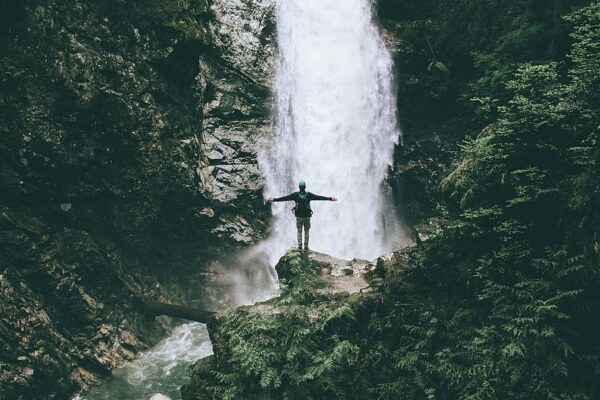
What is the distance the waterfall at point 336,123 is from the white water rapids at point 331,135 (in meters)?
0.04

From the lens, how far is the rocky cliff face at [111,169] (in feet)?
42.3

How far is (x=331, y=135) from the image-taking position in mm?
20266

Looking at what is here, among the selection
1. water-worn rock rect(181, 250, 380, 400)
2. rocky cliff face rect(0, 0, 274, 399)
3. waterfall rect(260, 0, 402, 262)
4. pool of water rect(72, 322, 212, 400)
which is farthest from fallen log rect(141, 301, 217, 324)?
waterfall rect(260, 0, 402, 262)

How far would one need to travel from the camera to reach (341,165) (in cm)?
2039

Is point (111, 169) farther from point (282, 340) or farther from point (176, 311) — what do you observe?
point (282, 340)

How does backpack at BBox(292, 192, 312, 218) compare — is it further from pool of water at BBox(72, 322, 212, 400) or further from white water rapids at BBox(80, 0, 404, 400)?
white water rapids at BBox(80, 0, 404, 400)

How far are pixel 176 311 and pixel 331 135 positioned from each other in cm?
962

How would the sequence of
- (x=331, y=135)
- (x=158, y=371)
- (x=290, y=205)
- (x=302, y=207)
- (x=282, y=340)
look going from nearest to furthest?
(x=282, y=340) → (x=302, y=207) → (x=158, y=371) → (x=290, y=205) → (x=331, y=135)

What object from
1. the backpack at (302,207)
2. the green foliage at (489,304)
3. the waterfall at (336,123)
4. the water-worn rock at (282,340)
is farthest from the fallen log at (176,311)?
the waterfall at (336,123)

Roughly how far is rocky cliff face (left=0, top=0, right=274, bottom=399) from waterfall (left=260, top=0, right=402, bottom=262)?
4.90 feet

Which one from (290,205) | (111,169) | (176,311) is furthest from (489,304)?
(290,205)

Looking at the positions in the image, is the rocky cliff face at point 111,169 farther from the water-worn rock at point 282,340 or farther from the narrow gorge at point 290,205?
the water-worn rock at point 282,340

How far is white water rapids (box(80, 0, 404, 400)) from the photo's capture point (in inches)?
750

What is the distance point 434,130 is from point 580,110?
13.4 metres
